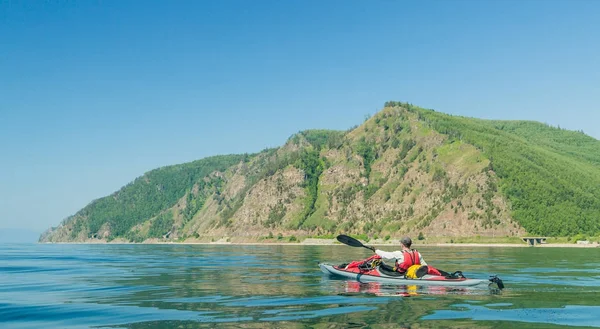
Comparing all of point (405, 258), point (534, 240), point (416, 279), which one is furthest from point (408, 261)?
point (534, 240)

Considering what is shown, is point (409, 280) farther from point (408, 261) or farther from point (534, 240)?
point (534, 240)

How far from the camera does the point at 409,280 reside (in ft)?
103

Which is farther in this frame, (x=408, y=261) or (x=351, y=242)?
(x=351, y=242)

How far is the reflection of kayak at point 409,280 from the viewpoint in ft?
98.7

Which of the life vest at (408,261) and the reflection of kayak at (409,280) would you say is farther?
the life vest at (408,261)

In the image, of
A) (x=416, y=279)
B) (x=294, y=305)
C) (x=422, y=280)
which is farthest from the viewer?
(x=416, y=279)

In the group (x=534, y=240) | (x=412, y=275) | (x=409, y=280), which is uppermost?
(x=412, y=275)

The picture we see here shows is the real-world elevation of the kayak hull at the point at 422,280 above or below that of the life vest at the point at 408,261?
below

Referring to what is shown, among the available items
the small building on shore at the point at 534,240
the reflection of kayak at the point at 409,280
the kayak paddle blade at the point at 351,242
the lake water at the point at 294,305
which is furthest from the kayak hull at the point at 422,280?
the small building on shore at the point at 534,240

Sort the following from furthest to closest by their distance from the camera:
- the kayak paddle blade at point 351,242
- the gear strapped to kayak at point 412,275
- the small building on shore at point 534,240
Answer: the small building on shore at point 534,240 < the kayak paddle blade at point 351,242 < the gear strapped to kayak at point 412,275

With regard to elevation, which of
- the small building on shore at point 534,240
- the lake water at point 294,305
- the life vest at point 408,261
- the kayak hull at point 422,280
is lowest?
the small building on shore at point 534,240

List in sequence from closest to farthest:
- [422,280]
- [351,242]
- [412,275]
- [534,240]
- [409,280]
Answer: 1. [422,280]
2. [409,280]
3. [412,275]
4. [351,242]
5. [534,240]

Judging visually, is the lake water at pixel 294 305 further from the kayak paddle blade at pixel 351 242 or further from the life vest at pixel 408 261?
the kayak paddle blade at pixel 351 242

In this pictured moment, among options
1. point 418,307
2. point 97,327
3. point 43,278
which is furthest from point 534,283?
point 43,278
